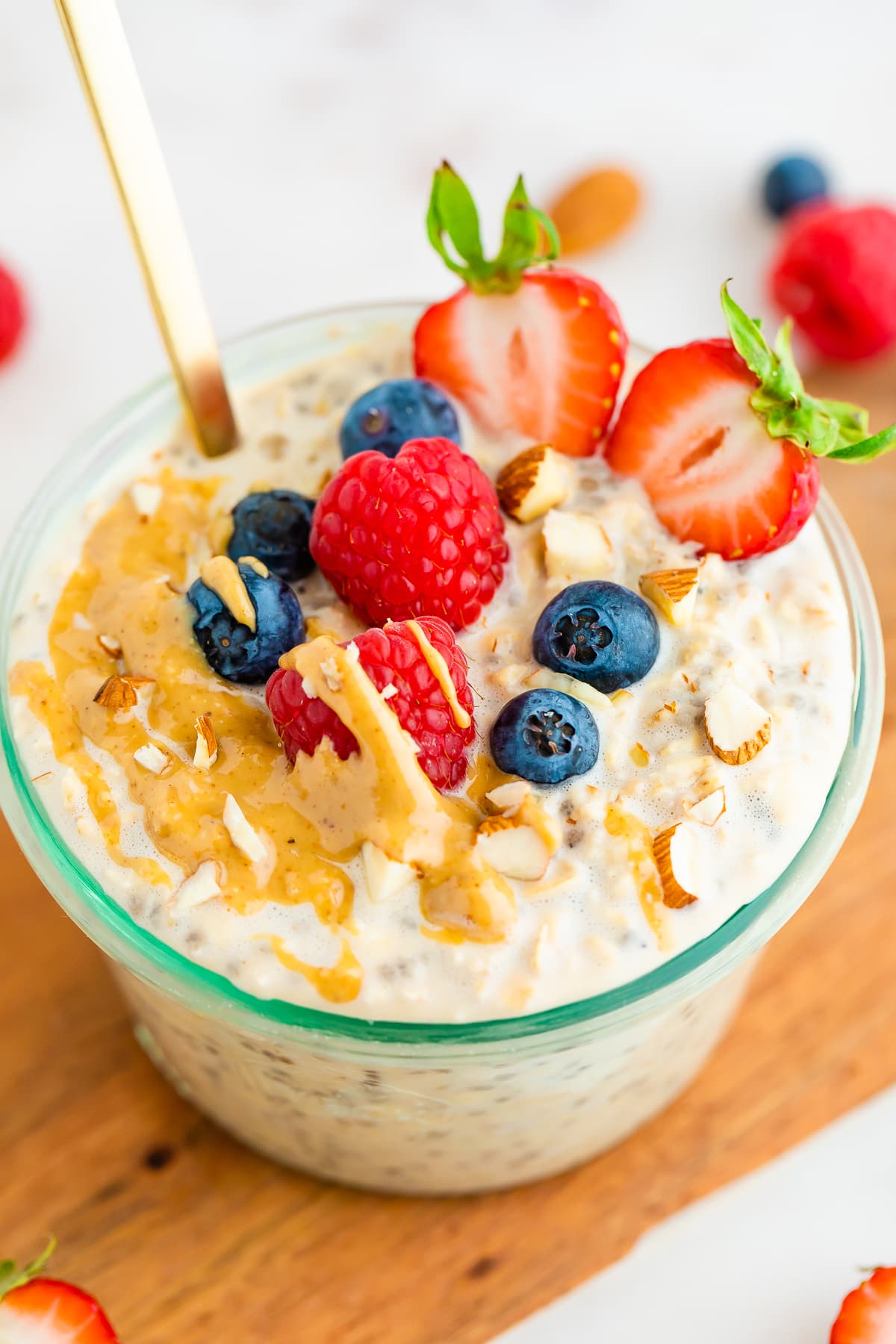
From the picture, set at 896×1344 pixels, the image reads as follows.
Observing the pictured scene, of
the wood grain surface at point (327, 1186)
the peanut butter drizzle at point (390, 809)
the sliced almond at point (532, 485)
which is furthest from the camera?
the wood grain surface at point (327, 1186)

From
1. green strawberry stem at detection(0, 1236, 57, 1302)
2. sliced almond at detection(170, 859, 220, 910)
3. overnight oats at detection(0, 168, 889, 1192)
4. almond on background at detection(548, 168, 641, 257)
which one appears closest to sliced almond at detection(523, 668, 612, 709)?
overnight oats at detection(0, 168, 889, 1192)

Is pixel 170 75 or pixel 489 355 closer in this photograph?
pixel 489 355

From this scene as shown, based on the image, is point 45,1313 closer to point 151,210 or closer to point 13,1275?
point 13,1275

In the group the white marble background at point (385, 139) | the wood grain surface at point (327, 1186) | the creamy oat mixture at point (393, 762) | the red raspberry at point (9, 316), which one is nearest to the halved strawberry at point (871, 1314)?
the wood grain surface at point (327, 1186)

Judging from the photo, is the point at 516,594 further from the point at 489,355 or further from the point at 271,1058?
the point at 271,1058

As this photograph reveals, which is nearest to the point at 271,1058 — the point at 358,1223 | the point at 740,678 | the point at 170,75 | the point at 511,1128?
the point at 511,1128

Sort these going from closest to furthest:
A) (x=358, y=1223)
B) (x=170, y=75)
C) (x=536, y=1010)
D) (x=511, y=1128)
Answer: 1. (x=536, y=1010)
2. (x=511, y=1128)
3. (x=358, y=1223)
4. (x=170, y=75)

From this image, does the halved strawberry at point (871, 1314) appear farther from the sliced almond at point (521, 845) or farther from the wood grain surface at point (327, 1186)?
the sliced almond at point (521, 845)
